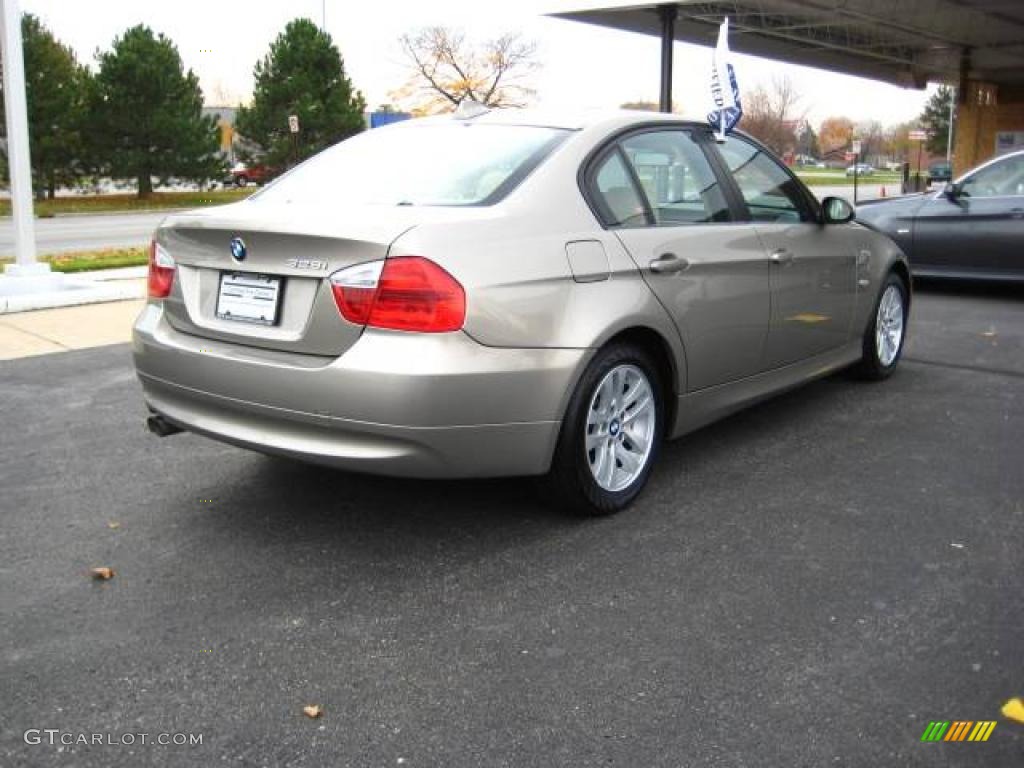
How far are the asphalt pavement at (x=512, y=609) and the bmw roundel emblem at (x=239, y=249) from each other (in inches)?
40.8

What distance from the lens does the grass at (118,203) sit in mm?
31922

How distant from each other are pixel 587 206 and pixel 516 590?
4.85 feet

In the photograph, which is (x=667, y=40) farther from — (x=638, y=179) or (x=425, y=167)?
(x=425, y=167)

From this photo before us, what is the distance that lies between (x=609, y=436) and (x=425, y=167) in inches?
50.7

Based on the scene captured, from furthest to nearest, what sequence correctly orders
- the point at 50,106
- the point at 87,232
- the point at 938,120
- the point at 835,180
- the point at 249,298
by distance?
the point at 938,120 → the point at 835,180 → the point at 50,106 → the point at 87,232 → the point at 249,298

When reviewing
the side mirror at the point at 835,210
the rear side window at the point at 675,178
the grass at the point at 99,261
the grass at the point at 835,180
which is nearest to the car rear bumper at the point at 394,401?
the rear side window at the point at 675,178

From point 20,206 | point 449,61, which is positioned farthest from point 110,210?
point 449,61

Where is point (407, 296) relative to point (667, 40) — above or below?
below

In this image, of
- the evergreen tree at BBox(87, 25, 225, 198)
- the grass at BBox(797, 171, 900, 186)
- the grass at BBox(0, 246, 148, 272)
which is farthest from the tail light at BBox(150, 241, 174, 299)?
the grass at BBox(797, 171, 900, 186)

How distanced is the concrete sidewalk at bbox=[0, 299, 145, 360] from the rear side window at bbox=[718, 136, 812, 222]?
4.95 metres

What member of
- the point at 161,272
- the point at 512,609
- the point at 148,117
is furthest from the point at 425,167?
the point at 148,117

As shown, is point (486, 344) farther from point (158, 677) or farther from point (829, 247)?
point (829, 247)

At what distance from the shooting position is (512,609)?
3.18 m

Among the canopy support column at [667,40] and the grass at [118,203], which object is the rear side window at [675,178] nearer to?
the canopy support column at [667,40]
